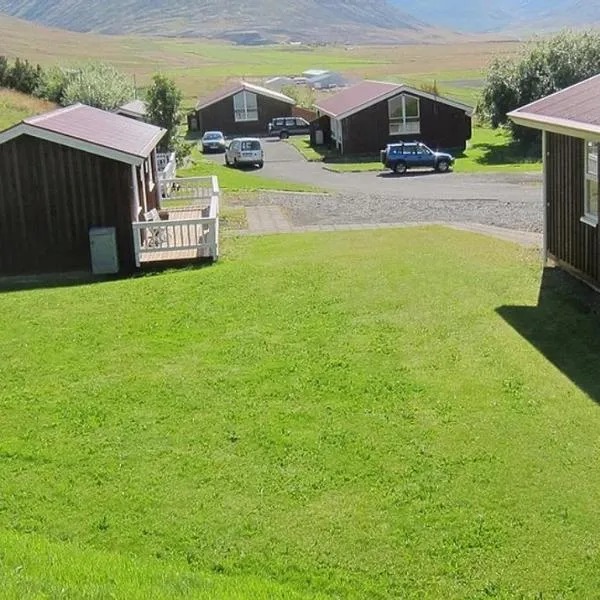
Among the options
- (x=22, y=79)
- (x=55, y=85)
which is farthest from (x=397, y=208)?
(x=22, y=79)

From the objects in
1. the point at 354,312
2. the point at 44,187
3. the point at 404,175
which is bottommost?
the point at 404,175

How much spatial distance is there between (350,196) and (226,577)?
2665 cm

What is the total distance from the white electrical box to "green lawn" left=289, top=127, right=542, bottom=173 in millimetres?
27728

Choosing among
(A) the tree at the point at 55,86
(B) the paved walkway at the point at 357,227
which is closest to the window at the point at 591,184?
(B) the paved walkway at the point at 357,227

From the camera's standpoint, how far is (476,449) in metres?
9.06

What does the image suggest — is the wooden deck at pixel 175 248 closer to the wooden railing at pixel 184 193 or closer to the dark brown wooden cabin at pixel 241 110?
the wooden railing at pixel 184 193

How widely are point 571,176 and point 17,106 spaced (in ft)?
140

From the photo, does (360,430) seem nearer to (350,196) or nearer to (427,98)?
(350,196)

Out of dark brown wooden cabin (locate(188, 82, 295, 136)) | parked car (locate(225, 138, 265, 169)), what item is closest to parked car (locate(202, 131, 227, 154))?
parked car (locate(225, 138, 265, 169))

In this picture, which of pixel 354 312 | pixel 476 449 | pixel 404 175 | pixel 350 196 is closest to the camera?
pixel 476 449

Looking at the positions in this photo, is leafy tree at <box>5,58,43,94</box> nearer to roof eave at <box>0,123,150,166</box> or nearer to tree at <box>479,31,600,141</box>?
tree at <box>479,31,600,141</box>

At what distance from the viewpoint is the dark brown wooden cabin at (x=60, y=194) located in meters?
18.6

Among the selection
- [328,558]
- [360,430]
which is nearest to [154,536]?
[328,558]

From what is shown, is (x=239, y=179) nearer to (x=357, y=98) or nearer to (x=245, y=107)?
(x=357, y=98)
